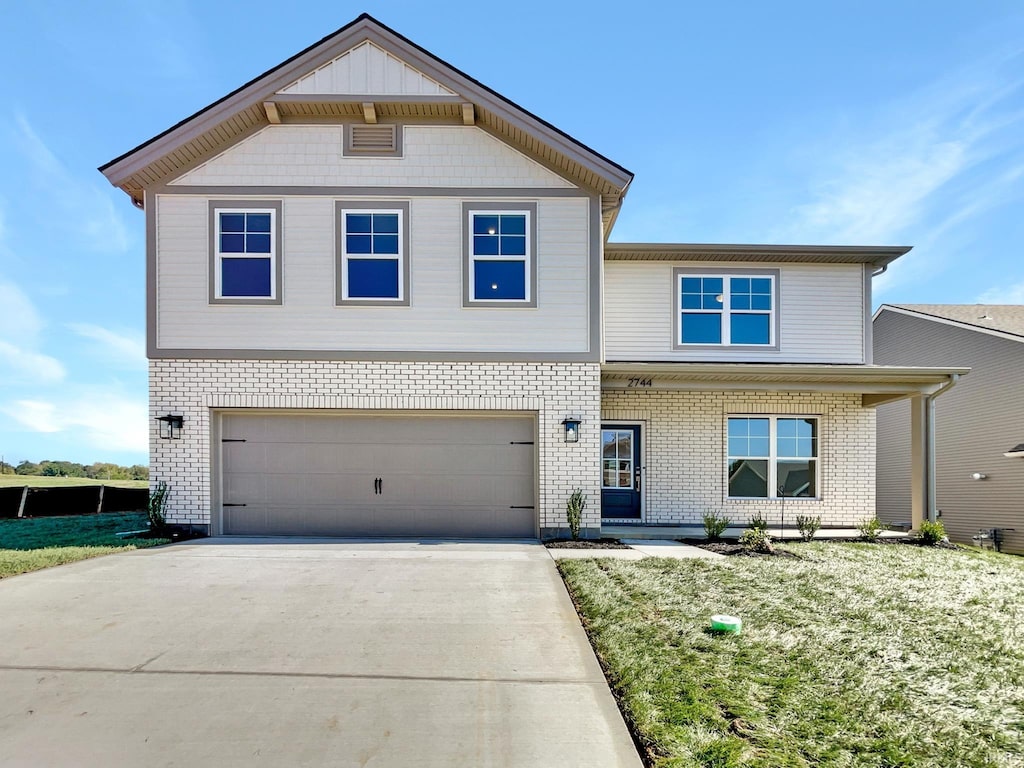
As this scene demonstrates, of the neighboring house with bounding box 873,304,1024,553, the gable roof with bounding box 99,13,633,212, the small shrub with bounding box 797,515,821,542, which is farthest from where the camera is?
the neighboring house with bounding box 873,304,1024,553

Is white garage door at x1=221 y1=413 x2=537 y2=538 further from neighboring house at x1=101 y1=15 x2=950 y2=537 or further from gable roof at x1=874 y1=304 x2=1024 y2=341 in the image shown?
gable roof at x1=874 y1=304 x2=1024 y2=341

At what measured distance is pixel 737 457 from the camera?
11695 millimetres

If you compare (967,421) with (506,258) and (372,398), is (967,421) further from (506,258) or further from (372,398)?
(372,398)

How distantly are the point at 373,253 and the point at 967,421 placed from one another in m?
14.9

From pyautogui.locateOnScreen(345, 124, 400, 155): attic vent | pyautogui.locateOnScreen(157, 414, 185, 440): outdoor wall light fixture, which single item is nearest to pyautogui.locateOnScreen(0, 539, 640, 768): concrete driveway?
pyautogui.locateOnScreen(157, 414, 185, 440): outdoor wall light fixture

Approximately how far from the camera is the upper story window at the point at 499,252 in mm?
9523

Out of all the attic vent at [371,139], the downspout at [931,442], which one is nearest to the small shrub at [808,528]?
the downspout at [931,442]

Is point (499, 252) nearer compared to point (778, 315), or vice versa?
point (499, 252)

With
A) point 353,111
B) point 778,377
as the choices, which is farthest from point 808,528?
point 353,111

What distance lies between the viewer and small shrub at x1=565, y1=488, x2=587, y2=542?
9.17 m

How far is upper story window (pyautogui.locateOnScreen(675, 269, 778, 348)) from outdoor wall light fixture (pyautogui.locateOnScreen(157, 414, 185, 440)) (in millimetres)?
9123

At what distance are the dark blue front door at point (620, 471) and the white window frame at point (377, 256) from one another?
4888mm

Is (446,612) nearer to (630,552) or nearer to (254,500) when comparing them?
(630,552)

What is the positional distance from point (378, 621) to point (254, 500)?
5375mm
